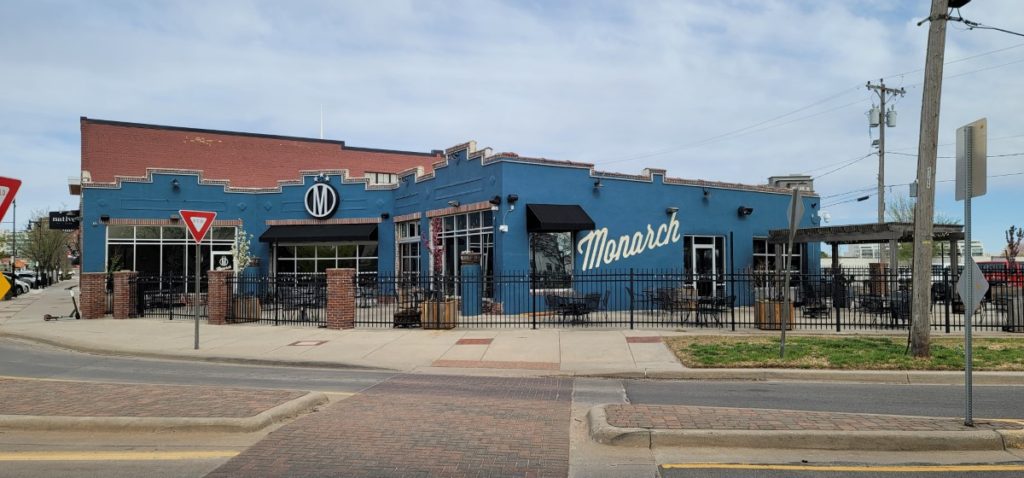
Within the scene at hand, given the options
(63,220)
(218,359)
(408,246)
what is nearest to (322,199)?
(408,246)

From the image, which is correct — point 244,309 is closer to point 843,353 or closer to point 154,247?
point 154,247

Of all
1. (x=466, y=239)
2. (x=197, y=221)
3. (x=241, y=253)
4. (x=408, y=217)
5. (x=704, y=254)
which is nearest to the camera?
(x=197, y=221)

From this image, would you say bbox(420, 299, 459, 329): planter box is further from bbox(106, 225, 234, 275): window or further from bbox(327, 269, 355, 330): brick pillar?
bbox(106, 225, 234, 275): window

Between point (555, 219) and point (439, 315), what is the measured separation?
4919 millimetres

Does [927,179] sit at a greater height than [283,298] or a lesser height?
greater

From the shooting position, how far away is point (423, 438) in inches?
256

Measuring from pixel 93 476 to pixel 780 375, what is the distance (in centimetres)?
921

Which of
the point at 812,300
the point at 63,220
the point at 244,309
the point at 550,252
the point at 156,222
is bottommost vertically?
the point at 244,309

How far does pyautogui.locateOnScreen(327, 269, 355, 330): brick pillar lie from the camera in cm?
1712

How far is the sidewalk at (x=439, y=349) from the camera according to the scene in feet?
35.4

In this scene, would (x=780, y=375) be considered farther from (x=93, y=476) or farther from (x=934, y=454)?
(x=93, y=476)

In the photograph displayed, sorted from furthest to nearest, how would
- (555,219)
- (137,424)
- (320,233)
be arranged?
(320,233) → (555,219) → (137,424)

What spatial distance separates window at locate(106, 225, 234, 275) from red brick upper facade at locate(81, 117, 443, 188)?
10.3 meters

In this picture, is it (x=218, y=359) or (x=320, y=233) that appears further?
(x=320, y=233)
